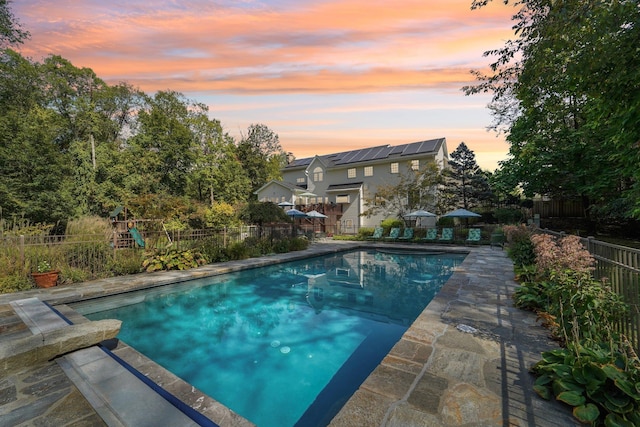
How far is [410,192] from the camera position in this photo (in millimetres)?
21828

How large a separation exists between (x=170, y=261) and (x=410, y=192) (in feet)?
56.0

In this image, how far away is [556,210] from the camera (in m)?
20.5

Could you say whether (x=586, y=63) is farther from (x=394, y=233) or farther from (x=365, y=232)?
(x=365, y=232)

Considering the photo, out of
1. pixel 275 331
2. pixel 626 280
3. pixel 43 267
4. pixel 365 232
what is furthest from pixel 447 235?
pixel 43 267

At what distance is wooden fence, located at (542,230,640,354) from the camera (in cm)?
→ 303

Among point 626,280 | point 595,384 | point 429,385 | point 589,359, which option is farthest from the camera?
point 626,280

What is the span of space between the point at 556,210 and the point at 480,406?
930 inches

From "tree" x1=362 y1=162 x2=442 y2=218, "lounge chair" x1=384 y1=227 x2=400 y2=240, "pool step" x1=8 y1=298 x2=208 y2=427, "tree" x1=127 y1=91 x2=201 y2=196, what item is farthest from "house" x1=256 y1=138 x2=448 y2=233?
"pool step" x1=8 y1=298 x2=208 y2=427

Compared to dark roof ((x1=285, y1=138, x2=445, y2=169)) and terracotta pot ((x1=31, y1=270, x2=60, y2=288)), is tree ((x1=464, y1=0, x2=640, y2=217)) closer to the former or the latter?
terracotta pot ((x1=31, y1=270, x2=60, y2=288))

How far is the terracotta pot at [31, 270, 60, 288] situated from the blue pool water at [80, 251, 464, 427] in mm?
1711

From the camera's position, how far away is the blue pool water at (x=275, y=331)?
382 cm

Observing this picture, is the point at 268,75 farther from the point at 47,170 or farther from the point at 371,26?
the point at 47,170

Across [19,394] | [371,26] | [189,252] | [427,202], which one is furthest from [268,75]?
[427,202]

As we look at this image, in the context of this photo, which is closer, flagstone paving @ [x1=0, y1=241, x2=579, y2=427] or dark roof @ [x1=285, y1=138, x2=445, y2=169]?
flagstone paving @ [x1=0, y1=241, x2=579, y2=427]
